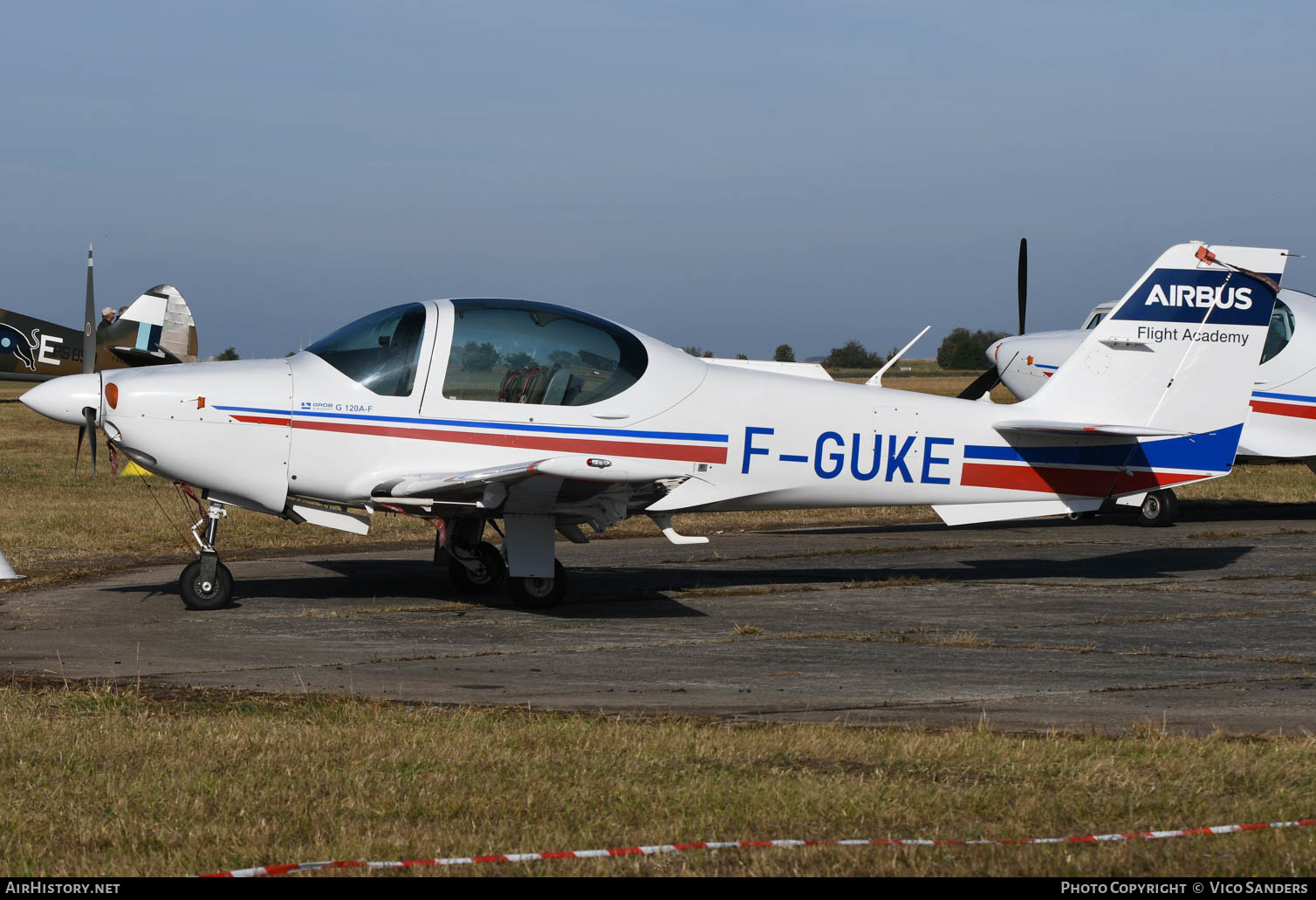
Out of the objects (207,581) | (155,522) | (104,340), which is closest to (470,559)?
(207,581)

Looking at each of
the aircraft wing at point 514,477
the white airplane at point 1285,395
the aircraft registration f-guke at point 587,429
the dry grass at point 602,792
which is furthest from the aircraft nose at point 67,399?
the white airplane at point 1285,395

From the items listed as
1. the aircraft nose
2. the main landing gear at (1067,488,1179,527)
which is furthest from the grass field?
the main landing gear at (1067,488,1179,527)

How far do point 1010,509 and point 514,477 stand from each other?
4833mm

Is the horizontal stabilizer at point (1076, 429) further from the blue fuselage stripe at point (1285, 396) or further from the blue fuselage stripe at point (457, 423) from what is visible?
the blue fuselage stripe at point (1285, 396)

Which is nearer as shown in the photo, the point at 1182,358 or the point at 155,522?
the point at 1182,358

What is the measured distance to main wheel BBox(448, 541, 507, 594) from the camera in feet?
39.1

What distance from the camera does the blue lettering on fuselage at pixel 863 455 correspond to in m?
11.4

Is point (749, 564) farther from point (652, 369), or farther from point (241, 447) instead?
point (241, 447)


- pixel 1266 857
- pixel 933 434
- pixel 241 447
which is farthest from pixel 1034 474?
pixel 1266 857

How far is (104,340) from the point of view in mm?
33469

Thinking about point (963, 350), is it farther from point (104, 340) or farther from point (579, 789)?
point (579, 789)

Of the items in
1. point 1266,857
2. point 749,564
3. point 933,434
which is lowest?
point 749,564

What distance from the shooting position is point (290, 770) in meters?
5.60
